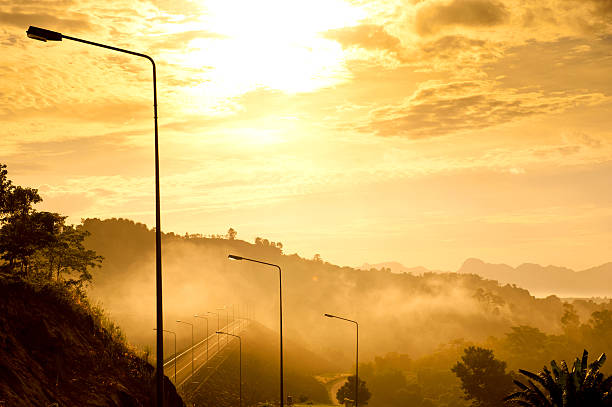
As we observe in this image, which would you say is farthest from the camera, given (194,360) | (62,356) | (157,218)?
(194,360)

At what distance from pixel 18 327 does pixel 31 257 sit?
1060 cm

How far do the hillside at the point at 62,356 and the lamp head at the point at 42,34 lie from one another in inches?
512

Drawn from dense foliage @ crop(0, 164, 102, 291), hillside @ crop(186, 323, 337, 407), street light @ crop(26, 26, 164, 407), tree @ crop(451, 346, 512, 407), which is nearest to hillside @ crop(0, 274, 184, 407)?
dense foliage @ crop(0, 164, 102, 291)

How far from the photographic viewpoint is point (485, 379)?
119 m

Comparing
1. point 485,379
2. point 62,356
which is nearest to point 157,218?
point 62,356

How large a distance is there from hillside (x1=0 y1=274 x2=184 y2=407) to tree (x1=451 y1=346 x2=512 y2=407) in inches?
3835

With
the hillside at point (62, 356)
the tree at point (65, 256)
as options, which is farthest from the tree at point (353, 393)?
the hillside at point (62, 356)

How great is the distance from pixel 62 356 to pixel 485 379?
10778cm

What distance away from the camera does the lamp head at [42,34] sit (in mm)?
16906

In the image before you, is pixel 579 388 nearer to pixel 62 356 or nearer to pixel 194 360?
pixel 62 356

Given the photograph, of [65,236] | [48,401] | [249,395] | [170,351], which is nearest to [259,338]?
[170,351]

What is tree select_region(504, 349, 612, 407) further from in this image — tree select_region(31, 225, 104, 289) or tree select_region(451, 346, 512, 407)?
tree select_region(451, 346, 512, 407)

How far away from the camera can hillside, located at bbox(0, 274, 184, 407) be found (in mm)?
23906

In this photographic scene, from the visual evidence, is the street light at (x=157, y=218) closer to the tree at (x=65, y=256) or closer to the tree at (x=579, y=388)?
the tree at (x=65, y=256)
